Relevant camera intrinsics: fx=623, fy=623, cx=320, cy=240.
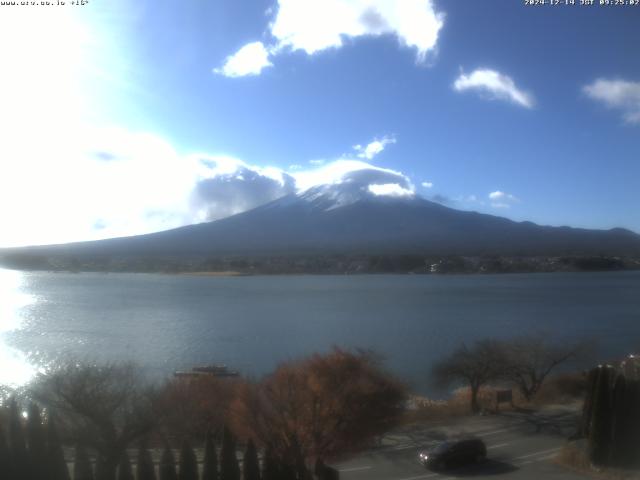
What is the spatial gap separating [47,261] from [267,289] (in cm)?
2365

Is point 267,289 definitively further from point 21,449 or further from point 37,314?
point 21,449

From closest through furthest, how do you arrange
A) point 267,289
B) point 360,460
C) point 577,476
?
1. point 577,476
2. point 360,460
3. point 267,289

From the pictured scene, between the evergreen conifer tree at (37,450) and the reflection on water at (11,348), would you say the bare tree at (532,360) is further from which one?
the reflection on water at (11,348)

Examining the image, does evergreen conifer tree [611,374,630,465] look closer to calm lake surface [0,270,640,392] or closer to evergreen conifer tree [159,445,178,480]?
evergreen conifer tree [159,445,178,480]

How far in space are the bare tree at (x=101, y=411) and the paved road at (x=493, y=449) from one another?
2.11m

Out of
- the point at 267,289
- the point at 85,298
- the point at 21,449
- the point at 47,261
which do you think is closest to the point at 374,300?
the point at 267,289

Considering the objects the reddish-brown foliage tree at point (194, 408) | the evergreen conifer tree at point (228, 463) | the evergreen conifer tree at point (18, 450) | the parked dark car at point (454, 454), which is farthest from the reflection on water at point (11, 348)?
the parked dark car at point (454, 454)

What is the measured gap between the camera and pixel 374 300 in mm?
29594

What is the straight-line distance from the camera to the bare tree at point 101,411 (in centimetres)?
544

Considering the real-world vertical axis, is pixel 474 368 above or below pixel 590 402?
below

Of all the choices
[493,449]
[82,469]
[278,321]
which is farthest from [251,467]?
[278,321]

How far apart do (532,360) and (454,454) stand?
244 inches

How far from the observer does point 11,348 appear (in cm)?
1512

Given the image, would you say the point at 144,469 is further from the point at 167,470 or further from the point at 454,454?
the point at 454,454
